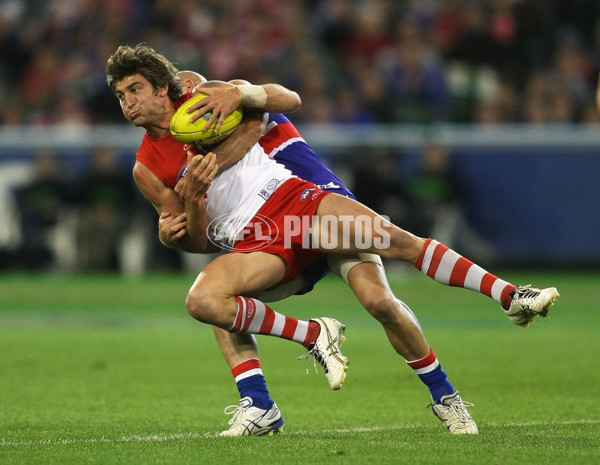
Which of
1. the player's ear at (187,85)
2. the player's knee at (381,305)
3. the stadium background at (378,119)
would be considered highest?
the player's ear at (187,85)

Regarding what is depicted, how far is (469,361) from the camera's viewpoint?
30.6 ft

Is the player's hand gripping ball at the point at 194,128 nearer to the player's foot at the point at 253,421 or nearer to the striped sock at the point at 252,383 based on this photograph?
the striped sock at the point at 252,383

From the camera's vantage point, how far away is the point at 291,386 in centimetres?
811

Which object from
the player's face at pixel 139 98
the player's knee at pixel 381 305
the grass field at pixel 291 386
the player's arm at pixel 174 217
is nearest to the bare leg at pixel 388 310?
the player's knee at pixel 381 305

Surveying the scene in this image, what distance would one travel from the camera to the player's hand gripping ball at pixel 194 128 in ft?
19.7

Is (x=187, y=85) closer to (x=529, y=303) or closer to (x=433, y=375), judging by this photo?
(x=433, y=375)

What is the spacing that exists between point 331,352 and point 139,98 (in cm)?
177

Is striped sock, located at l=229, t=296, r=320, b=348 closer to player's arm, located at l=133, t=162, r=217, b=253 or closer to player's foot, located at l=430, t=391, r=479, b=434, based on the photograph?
player's arm, located at l=133, t=162, r=217, b=253

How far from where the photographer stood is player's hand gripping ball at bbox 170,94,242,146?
19.7 feet

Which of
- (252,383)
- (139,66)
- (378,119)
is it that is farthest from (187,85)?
(378,119)

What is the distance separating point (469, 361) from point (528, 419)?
2.89 metres

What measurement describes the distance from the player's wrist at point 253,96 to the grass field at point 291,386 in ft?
6.00

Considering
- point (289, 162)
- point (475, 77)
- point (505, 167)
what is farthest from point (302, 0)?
point (289, 162)

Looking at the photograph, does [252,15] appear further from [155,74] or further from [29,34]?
[155,74]
